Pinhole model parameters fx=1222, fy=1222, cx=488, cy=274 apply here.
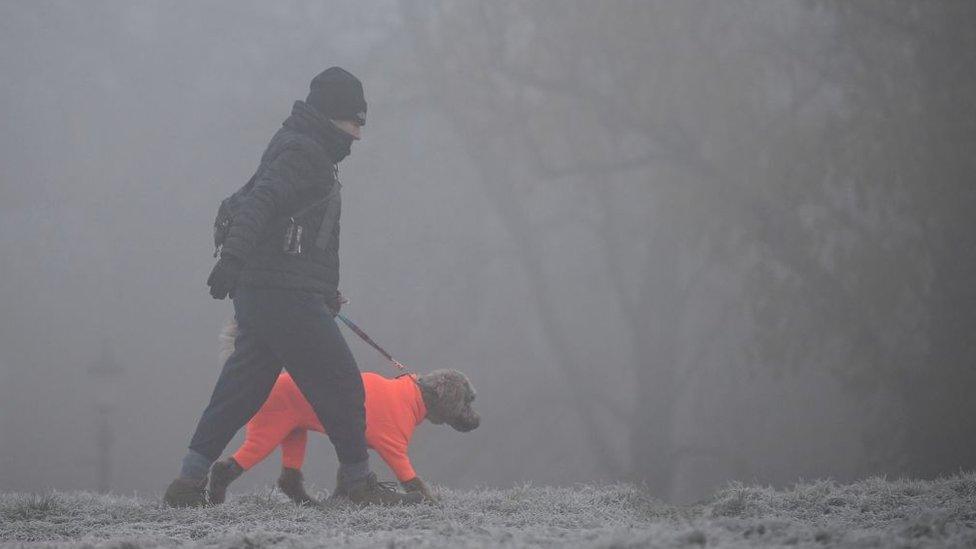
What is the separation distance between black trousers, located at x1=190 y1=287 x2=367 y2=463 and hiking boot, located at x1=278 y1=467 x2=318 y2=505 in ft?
1.21

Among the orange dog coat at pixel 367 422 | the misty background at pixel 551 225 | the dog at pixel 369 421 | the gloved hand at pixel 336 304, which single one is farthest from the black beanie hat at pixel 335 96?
the misty background at pixel 551 225

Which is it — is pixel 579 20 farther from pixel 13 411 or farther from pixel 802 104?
pixel 13 411

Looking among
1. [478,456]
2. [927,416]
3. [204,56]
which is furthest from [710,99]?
[204,56]

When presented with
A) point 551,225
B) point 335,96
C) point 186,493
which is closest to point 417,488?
point 186,493

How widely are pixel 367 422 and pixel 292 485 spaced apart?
0.47m

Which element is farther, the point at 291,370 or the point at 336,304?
the point at 336,304

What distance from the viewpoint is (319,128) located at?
5.21 metres

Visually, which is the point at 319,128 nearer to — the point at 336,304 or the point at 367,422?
the point at 336,304

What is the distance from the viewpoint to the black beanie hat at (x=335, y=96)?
524cm

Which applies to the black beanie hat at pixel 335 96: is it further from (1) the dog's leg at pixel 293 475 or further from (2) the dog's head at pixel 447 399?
(1) the dog's leg at pixel 293 475

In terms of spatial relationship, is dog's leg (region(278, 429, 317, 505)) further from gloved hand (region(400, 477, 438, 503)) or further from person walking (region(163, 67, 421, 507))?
gloved hand (region(400, 477, 438, 503))

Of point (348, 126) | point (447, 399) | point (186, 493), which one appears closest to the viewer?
point (186, 493)

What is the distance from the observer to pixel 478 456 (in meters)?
20.0

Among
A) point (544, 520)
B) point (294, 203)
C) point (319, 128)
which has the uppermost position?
point (319, 128)
